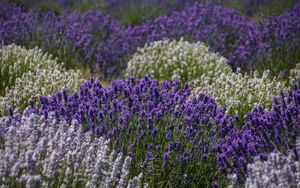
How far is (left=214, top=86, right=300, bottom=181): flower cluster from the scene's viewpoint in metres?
2.89

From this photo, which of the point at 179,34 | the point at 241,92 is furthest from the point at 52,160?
the point at 179,34

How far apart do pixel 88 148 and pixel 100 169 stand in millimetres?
321

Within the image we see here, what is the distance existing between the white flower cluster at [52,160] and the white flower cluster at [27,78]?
97cm

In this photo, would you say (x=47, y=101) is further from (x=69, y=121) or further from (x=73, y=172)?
(x=73, y=172)

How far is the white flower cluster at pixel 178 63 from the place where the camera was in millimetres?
5250

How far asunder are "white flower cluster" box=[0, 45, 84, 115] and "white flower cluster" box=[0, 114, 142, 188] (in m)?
0.97

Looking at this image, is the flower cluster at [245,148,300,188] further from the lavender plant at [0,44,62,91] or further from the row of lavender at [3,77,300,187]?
the lavender plant at [0,44,62,91]

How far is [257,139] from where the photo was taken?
2988 millimetres

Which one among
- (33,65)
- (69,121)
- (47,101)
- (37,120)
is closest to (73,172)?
(37,120)

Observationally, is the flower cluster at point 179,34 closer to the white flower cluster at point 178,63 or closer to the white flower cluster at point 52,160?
the white flower cluster at point 178,63

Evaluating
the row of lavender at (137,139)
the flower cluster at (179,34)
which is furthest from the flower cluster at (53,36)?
the row of lavender at (137,139)

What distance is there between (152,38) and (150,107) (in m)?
2.85

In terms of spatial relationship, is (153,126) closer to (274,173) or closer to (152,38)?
(274,173)

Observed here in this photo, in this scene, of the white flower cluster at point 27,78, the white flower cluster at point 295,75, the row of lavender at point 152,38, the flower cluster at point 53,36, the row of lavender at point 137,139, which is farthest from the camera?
the flower cluster at point 53,36
